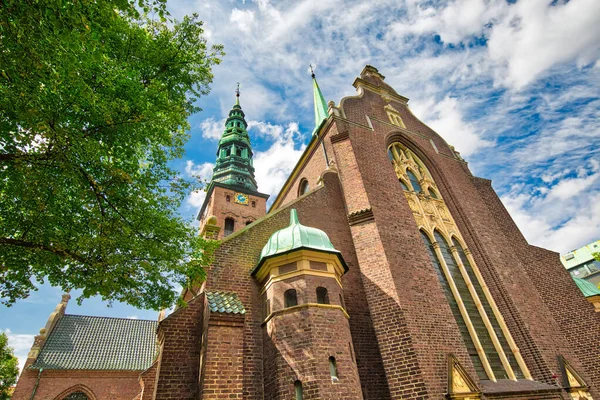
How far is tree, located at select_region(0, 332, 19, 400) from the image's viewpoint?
22.8 m

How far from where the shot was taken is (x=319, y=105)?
67.3 feet

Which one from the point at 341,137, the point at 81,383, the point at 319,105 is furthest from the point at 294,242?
the point at 81,383

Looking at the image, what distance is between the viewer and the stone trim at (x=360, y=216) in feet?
34.1

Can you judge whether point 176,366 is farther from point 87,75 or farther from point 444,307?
point 444,307

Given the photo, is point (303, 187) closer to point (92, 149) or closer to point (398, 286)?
point (398, 286)

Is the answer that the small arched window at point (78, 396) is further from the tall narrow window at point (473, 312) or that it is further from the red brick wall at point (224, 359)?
the tall narrow window at point (473, 312)

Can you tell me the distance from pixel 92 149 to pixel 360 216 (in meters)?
7.56

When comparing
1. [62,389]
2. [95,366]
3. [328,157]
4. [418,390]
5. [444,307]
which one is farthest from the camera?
[95,366]

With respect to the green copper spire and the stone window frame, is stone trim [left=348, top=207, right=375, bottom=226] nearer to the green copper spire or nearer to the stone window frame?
the stone window frame

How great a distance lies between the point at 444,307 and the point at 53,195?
9636 mm

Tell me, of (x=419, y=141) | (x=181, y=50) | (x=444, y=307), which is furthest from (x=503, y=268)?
(x=181, y=50)

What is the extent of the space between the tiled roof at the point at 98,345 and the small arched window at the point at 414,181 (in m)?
21.1

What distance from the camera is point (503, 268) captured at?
12.1 m

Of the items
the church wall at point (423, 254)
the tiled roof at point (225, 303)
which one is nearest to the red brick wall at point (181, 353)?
the tiled roof at point (225, 303)
